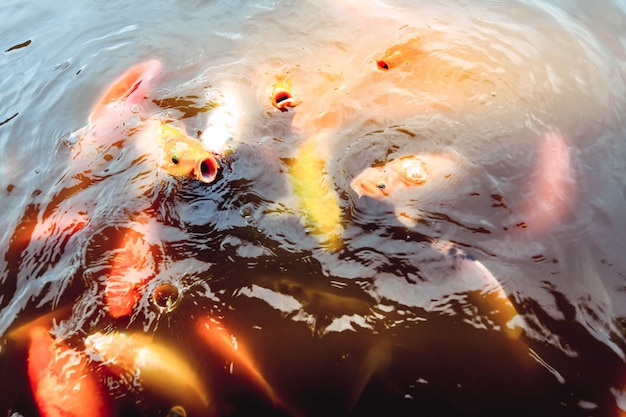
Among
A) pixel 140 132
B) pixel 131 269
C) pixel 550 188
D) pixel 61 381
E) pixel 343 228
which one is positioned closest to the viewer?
pixel 61 381

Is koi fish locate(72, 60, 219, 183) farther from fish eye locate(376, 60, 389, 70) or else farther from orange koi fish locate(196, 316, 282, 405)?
fish eye locate(376, 60, 389, 70)

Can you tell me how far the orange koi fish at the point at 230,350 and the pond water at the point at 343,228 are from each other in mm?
13

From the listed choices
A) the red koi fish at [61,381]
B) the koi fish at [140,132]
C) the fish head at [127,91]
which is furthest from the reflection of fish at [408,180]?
the fish head at [127,91]

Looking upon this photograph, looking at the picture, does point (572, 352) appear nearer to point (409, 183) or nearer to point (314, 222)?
point (409, 183)

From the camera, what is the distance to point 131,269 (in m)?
2.92

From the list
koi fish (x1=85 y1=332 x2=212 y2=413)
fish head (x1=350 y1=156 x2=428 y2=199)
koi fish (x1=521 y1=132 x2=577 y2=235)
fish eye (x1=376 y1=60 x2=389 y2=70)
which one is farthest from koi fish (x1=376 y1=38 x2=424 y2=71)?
koi fish (x1=85 y1=332 x2=212 y2=413)

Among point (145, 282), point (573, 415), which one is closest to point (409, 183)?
point (573, 415)

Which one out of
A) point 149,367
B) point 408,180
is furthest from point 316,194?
point 149,367

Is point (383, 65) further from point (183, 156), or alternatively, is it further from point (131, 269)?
point (131, 269)

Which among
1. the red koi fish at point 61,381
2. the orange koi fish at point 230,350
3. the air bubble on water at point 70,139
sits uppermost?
the air bubble on water at point 70,139

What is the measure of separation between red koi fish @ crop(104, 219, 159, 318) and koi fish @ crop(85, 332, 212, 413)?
0.62 ft

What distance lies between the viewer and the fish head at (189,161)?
3.30m

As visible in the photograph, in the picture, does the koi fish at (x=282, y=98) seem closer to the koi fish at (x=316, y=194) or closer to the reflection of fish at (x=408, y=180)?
the koi fish at (x=316, y=194)

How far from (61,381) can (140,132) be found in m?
2.21
